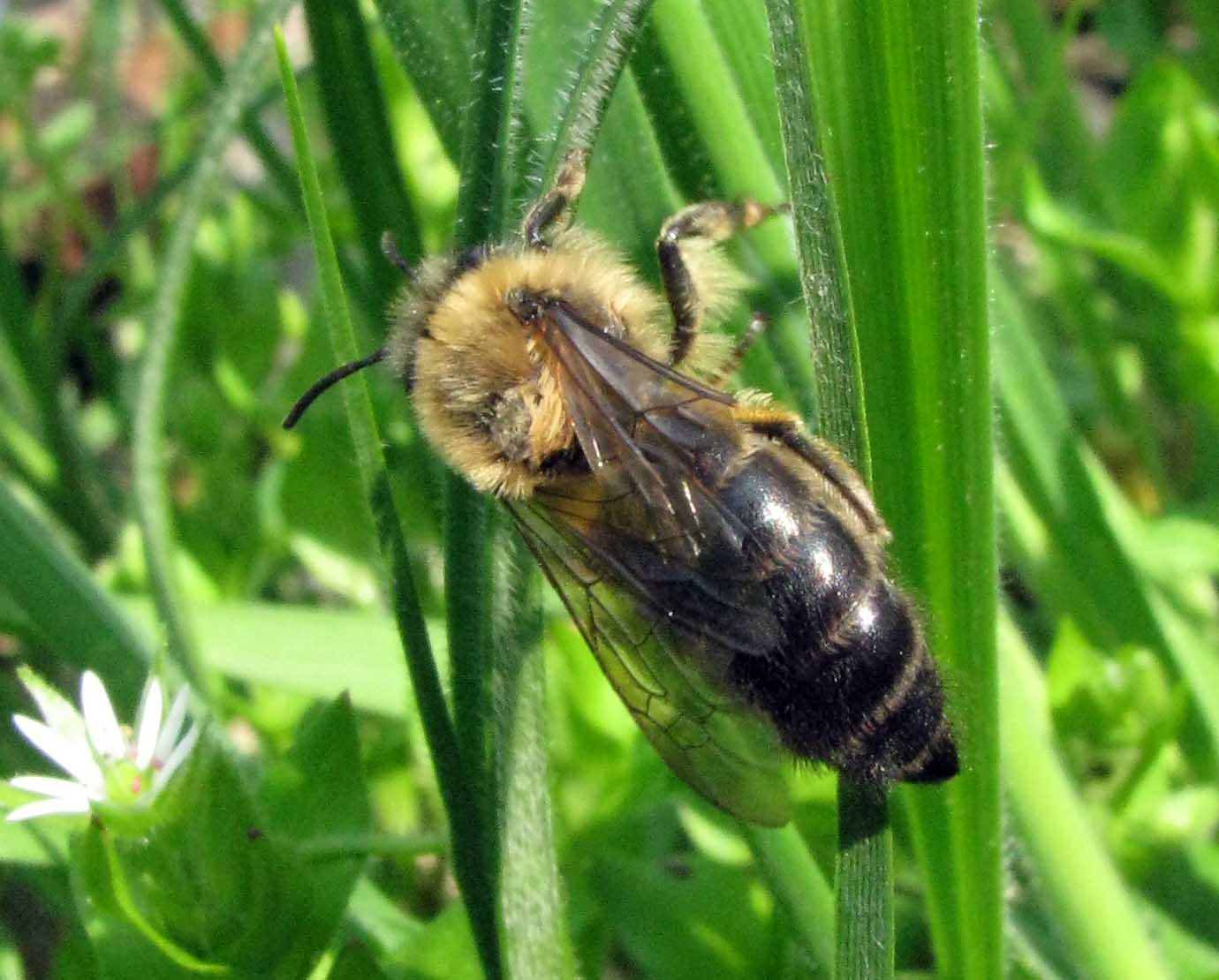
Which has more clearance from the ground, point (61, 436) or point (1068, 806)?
point (61, 436)

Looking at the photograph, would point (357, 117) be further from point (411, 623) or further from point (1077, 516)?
point (1077, 516)

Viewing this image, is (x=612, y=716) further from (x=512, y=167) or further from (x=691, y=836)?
(x=512, y=167)

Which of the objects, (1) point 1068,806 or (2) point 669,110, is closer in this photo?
(2) point 669,110

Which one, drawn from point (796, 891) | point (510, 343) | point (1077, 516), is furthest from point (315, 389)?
point (1077, 516)

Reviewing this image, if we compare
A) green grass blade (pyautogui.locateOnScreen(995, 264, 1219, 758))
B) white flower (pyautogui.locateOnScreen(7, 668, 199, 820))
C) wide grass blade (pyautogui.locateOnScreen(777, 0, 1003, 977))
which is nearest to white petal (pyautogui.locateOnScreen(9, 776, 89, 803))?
white flower (pyautogui.locateOnScreen(7, 668, 199, 820))

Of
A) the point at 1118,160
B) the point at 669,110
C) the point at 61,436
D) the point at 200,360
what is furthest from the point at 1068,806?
the point at 200,360

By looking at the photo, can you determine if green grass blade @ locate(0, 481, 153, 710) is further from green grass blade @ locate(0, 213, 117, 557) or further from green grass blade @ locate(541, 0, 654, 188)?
green grass blade @ locate(0, 213, 117, 557)
